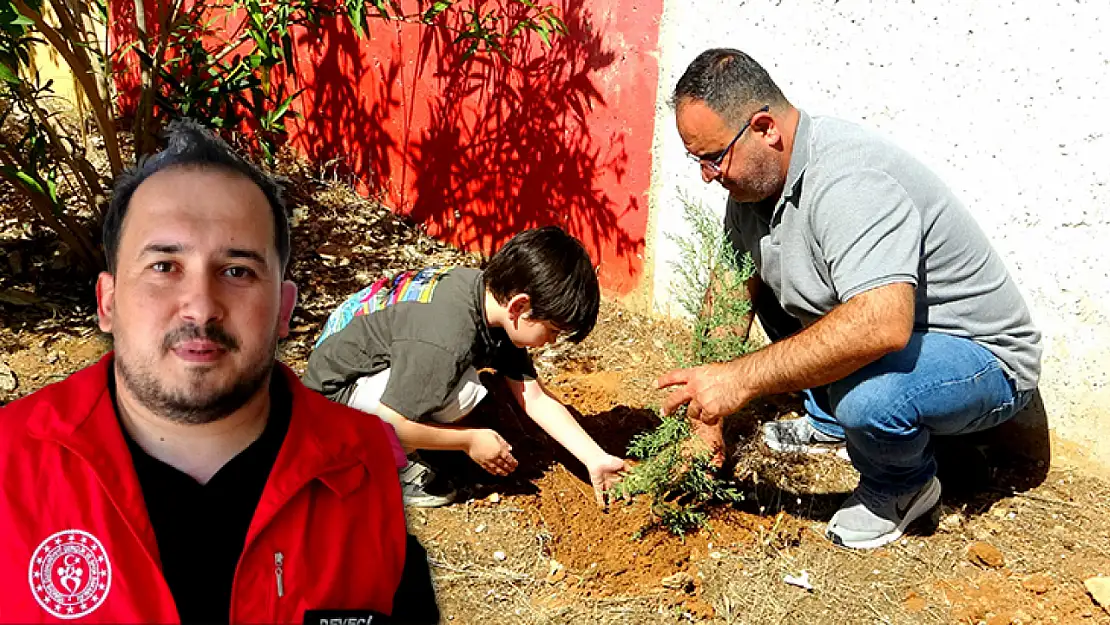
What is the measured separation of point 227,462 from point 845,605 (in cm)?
207

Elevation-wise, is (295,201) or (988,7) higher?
(988,7)

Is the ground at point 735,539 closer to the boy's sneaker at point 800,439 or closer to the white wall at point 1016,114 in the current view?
the boy's sneaker at point 800,439

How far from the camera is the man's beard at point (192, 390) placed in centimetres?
136

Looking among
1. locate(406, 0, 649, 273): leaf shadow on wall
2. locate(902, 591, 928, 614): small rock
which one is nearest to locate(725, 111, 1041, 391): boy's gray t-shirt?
locate(902, 591, 928, 614): small rock

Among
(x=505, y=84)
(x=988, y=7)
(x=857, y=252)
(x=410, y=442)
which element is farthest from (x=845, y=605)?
(x=505, y=84)

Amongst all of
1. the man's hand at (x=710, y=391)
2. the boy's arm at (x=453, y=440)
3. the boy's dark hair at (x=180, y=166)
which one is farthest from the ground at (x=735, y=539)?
the boy's dark hair at (x=180, y=166)

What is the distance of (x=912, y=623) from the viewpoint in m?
2.72

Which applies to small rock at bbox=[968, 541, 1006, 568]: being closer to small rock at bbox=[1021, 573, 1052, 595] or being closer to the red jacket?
small rock at bbox=[1021, 573, 1052, 595]

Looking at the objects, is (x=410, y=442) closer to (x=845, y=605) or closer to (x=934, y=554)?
(x=845, y=605)

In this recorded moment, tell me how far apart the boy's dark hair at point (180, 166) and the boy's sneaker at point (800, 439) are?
2.56 m

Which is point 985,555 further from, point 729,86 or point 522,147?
point 522,147

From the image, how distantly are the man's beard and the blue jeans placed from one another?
201 centimetres

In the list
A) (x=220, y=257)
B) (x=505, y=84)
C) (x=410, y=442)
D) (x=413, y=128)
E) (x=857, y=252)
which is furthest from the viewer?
(x=413, y=128)

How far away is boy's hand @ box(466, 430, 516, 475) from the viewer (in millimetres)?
3021
